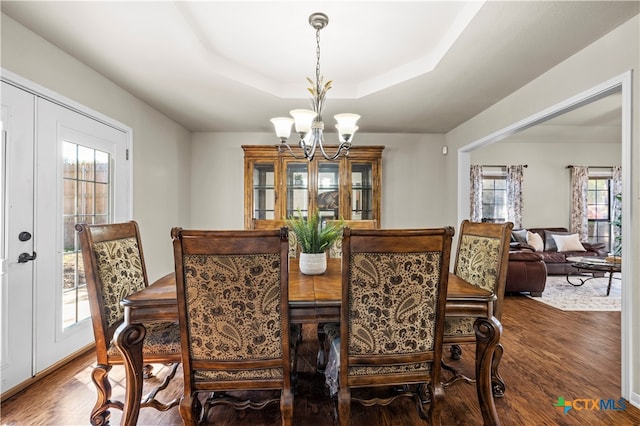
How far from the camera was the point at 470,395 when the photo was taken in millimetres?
1921

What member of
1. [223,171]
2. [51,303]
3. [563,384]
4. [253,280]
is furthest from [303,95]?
[563,384]

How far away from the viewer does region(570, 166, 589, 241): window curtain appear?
610 cm

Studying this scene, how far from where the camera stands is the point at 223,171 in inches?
180

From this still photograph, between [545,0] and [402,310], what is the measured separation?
1.88 meters

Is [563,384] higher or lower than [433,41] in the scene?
lower

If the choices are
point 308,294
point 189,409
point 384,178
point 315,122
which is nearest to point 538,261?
point 384,178

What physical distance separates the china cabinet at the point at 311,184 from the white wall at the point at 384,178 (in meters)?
0.51

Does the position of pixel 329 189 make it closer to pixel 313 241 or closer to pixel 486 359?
pixel 313 241

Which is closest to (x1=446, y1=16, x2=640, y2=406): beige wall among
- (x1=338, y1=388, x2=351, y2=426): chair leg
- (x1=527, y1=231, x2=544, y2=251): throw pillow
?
(x1=338, y1=388, x2=351, y2=426): chair leg

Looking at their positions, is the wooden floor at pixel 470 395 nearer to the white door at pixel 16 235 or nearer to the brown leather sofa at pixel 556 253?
the white door at pixel 16 235

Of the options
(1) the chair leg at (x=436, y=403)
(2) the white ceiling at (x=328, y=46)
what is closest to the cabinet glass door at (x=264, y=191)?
(2) the white ceiling at (x=328, y=46)

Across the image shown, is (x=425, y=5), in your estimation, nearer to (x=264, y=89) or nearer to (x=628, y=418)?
(x=264, y=89)

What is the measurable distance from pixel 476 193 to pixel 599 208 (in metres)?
2.69

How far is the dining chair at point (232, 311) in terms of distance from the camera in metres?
1.18
